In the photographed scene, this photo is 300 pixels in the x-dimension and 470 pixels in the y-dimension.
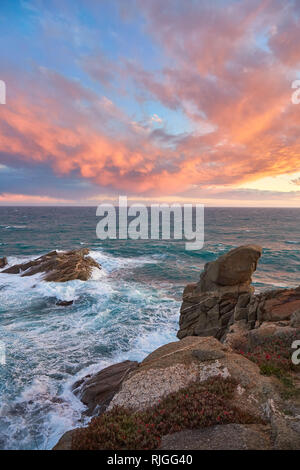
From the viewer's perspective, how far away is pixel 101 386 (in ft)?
40.2

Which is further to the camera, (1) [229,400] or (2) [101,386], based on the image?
(2) [101,386]

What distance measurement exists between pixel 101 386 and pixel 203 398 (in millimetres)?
7481

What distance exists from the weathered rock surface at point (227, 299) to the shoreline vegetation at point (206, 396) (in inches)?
15.9

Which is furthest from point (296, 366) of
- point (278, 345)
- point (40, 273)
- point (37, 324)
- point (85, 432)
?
point (40, 273)

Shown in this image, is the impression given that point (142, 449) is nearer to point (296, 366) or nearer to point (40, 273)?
point (296, 366)

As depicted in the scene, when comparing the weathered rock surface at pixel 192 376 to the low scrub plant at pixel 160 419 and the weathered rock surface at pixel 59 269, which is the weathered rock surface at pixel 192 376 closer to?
the low scrub plant at pixel 160 419

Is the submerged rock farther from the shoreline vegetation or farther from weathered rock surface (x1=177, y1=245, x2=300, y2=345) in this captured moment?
the shoreline vegetation

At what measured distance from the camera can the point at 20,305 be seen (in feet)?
83.3

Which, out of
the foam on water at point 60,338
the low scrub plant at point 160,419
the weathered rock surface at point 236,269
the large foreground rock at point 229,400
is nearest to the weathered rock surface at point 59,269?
the foam on water at point 60,338

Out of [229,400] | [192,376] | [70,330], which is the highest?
[229,400]

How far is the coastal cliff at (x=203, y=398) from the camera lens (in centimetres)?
568

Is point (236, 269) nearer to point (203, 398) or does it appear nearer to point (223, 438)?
point (203, 398)

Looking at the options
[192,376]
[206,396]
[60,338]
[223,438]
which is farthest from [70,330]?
[223,438]
